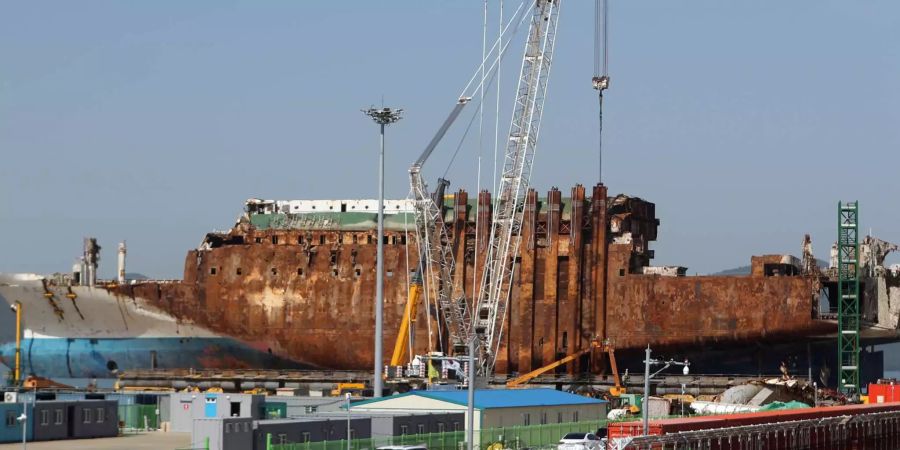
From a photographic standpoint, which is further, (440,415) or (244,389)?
(244,389)

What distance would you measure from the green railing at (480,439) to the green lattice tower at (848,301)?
1812 inches

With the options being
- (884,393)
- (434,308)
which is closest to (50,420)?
(884,393)

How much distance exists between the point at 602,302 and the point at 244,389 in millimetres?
28986

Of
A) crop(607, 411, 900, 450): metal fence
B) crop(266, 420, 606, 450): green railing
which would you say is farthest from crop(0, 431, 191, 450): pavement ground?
crop(607, 411, 900, 450): metal fence

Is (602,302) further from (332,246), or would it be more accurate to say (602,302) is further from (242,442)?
(242,442)

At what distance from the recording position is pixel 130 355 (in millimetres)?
141875

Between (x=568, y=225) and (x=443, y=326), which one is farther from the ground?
(x=568, y=225)

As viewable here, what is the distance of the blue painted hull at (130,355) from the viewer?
452 feet

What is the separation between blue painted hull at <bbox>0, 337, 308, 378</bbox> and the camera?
138 meters

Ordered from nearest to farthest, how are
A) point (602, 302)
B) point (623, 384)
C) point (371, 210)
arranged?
point (623, 384) < point (602, 302) < point (371, 210)

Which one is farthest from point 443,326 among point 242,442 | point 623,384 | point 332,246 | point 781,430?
point 242,442

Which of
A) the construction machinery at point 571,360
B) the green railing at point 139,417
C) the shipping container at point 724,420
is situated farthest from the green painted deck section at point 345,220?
the green railing at point 139,417

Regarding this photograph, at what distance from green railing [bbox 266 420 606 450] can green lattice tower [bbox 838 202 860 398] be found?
46.0 metres

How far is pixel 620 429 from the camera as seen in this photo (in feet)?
213
